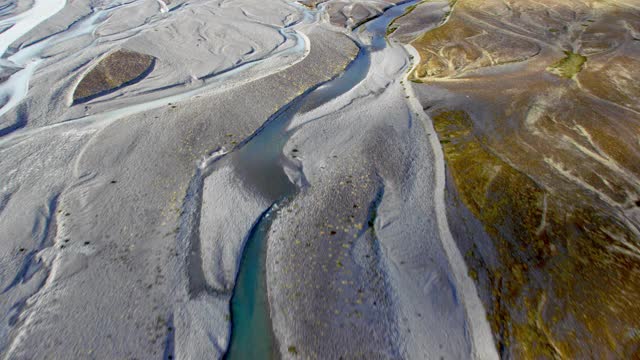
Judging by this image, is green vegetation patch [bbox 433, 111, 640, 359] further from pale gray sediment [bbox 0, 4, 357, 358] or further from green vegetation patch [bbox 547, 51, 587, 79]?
green vegetation patch [bbox 547, 51, 587, 79]

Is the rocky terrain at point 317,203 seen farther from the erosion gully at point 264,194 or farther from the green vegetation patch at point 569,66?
the green vegetation patch at point 569,66

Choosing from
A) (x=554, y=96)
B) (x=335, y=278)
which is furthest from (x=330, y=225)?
(x=554, y=96)

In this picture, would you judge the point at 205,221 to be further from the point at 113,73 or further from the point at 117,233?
the point at 113,73

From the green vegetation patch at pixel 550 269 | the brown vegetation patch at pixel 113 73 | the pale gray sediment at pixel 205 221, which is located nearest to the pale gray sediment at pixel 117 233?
the pale gray sediment at pixel 205 221

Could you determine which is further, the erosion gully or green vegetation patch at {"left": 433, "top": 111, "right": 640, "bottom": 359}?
the erosion gully

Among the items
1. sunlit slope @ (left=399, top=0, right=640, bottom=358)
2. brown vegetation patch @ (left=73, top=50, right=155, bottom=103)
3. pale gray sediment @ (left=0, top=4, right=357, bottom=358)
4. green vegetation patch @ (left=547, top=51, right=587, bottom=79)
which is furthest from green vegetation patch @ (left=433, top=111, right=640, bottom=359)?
brown vegetation patch @ (left=73, top=50, right=155, bottom=103)

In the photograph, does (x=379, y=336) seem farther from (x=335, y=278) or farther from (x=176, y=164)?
(x=176, y=164)
